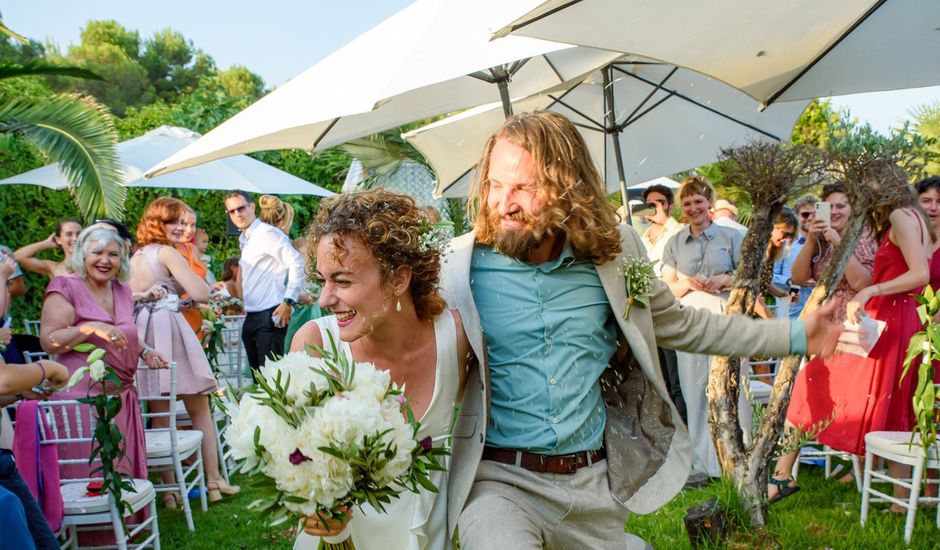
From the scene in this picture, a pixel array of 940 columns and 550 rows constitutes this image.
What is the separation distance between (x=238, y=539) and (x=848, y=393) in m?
4.42

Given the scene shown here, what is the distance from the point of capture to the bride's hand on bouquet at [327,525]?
7.18ft

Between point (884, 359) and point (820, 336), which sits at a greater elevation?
point (820, 336)

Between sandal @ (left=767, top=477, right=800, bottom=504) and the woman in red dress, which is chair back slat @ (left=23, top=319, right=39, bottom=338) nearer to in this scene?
sandal @ (left=767, top=477, right=800, bottom=504)

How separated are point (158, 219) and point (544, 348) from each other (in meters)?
5.09

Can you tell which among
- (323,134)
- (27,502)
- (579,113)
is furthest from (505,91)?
(27,502)

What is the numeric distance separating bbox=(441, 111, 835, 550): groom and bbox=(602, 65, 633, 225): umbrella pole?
3.87 meters

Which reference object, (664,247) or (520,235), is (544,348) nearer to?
(520,235)

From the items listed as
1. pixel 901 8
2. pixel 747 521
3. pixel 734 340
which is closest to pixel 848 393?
pixel 747 521

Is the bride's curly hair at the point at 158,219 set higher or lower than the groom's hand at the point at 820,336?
higher

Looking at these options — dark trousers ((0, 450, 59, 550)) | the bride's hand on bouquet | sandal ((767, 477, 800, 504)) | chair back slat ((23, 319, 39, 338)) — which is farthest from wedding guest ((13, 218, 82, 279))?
sandal ((767, 477, 800, 504))

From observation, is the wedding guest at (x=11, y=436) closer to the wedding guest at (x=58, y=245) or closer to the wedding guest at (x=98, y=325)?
the wedding guest at (x=98, y=325)

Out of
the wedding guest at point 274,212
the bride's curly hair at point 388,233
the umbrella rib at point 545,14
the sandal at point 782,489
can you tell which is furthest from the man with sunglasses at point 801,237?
the bride's curly hair at point 388,233

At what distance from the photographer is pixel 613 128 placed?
25.2 feet

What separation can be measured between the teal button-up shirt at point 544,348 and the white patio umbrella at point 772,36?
4.00 feet
